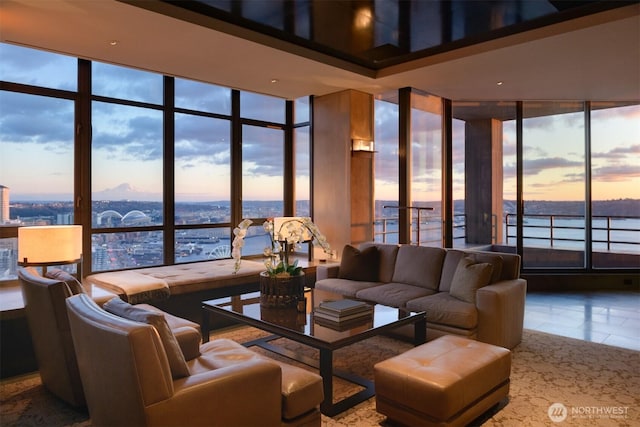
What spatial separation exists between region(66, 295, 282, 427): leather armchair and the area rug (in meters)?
0.14

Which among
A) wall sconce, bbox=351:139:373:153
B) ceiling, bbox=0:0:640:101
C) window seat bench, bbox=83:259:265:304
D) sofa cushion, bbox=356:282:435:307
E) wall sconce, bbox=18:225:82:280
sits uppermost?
ceiling, bbox=0:0:640:101

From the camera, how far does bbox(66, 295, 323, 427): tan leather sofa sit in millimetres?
1708

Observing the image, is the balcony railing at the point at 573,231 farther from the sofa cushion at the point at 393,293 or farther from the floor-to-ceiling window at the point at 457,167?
the sofa cushion at the point at 393,293

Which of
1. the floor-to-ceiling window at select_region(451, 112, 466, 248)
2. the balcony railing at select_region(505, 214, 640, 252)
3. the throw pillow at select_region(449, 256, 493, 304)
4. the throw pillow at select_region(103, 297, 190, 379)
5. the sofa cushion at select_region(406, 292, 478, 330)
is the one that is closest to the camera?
the throw pillow at select_region(103, 297, 190, 379)

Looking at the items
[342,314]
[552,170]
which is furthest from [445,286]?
[552,170]

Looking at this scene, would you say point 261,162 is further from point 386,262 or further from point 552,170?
point 552,170

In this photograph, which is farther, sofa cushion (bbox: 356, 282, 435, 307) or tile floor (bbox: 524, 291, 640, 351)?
tile floor (bbox: 524, 291, 640, 351)

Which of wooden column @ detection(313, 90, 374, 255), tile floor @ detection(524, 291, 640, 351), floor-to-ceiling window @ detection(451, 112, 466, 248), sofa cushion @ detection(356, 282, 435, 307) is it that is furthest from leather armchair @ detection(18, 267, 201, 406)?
floor-to-ceiling window @ detection(451, 112, 466, 248)

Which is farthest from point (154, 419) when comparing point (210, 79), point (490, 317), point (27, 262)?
point (210, 79)

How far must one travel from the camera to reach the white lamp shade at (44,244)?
340 centimetres

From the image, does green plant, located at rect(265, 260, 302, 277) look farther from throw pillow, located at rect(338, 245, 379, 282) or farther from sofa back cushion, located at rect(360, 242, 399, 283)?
sofa back cushion, located at rect(360, 242, 399, 283)

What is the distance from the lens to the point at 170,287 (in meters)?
4.20

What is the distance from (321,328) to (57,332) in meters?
1.64

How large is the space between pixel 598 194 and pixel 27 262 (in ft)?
24.5
